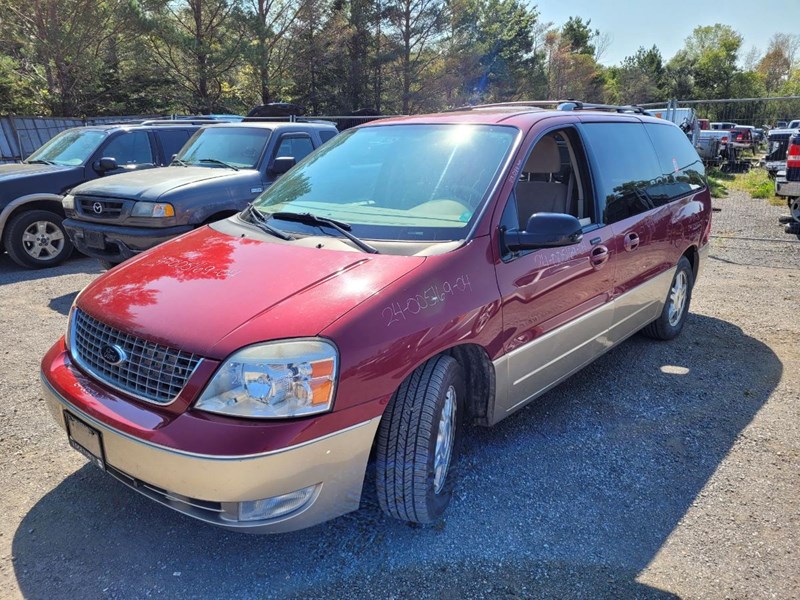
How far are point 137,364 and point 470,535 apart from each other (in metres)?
1.63

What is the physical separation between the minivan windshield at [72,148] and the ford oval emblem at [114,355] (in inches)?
259

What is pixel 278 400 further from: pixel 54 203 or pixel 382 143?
pixel 54 203

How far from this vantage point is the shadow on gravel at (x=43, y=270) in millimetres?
7220

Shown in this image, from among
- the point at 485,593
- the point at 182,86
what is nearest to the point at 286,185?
the point at 485,593

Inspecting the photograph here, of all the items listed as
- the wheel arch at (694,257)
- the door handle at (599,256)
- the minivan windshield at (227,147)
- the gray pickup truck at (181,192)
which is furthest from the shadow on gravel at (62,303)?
the wheel arch at (694,257)

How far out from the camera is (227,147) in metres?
7.29

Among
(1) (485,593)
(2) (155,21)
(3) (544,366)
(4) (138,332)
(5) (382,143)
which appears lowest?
(1) (485,593)

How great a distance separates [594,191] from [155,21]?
71.3 feet

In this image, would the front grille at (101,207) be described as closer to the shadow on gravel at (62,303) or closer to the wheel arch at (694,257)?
the shadow on gravel at (62,303)

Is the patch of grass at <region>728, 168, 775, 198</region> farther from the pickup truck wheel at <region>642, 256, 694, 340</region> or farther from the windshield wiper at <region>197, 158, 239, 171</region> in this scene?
the windshield wiper at <region>197, 158, 239, 171</region>

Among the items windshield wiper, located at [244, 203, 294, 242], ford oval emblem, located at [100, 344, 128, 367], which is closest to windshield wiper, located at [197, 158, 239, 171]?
windshield wiper, located at [244, 203, 294, 242]

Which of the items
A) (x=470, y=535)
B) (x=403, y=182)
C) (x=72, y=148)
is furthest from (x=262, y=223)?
(x=72, y=148)

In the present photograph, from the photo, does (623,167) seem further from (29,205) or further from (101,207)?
(29,205)

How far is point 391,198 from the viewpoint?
310cm
